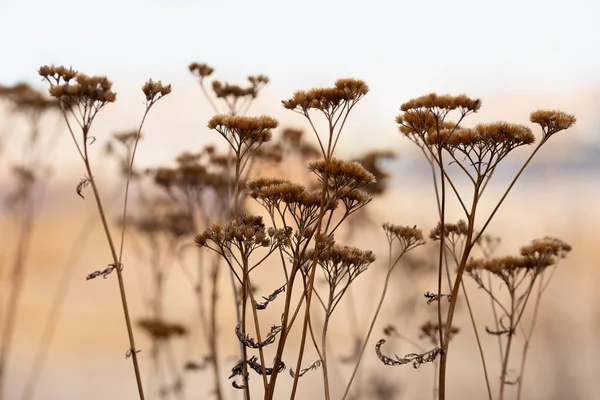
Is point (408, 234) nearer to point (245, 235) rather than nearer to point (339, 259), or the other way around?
point (339, 259)

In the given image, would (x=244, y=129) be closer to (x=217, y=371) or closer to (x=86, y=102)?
(x=86, y=102)

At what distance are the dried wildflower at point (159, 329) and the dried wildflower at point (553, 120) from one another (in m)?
2.71

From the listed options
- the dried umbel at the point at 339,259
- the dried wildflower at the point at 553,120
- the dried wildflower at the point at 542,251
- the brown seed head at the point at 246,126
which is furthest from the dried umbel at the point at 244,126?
the dried wildflower at the point at 542,251

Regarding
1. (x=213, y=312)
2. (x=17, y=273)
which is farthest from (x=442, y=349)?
(x=17, y=273)

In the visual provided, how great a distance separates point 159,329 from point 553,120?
2.84 m

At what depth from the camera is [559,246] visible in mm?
3705

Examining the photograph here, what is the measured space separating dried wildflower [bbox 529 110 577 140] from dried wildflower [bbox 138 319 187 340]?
2.71 metres

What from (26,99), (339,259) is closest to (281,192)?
(339,259)

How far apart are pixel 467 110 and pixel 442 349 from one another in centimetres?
115

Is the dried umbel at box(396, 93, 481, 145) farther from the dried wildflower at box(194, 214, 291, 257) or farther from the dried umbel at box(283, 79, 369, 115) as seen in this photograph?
the dried wildflower at box(194, 214, 291, 257)

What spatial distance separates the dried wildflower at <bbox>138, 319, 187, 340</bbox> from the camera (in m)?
4.23

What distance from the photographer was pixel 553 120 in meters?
2.99

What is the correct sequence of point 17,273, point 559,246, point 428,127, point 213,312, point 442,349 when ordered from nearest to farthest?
point 442,349, point 428,127, point 559,246, point 213,312, point 17,273

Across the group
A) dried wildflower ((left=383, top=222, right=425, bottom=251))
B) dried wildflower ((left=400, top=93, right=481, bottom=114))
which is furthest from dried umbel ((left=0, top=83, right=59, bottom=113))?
dried wildflower ((left=400, top=93, right=481, bottom=114))
